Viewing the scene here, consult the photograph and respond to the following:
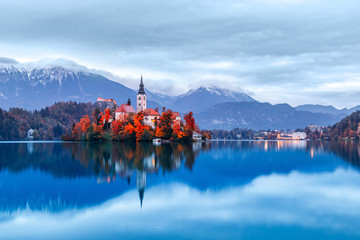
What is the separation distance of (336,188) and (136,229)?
46.5 ft

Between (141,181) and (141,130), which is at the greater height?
(141,130)

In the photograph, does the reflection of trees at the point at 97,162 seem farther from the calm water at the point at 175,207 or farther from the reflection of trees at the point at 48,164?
the calm water at the point at 175,207

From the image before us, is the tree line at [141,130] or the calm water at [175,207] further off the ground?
the tree line at [141,130]

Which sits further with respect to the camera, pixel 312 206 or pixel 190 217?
pixel 312 206

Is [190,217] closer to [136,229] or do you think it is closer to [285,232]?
[136,229]

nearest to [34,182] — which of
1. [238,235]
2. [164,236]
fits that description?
[164,236]

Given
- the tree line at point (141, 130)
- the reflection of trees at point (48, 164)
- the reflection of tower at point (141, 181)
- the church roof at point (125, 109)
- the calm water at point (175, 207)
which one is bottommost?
the calm water at point (175, 207)

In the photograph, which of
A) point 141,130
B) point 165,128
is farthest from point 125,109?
point 165,128

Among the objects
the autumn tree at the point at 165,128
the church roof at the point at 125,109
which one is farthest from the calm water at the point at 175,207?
the church roof at the point at 125,109

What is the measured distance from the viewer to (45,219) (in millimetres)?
14273

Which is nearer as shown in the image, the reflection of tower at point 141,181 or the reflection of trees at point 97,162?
the reflection of tower at point 141,181

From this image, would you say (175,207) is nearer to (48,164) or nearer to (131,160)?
(48,164)

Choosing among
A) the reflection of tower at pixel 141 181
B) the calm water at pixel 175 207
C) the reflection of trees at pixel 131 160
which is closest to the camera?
the calm water at pixel 175 207

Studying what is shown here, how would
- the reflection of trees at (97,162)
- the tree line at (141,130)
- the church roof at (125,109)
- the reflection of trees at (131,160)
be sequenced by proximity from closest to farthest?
the reflection of trees at (97,162) → the reflection of trees at (131,160) → the tree line at (141,130) → the church roof at (125,109)
